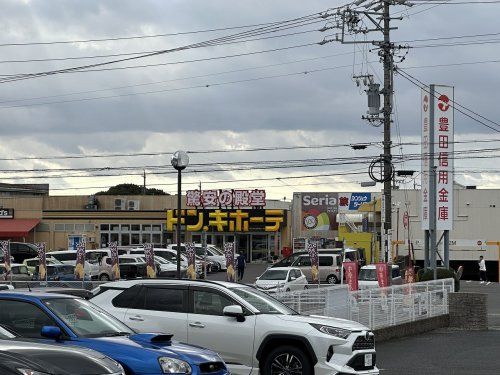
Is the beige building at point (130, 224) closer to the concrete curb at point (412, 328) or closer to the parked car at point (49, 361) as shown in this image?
the concrete curb at point (412, 328)

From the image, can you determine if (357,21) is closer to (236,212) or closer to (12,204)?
(236,212)

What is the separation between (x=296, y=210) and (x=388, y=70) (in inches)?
1649

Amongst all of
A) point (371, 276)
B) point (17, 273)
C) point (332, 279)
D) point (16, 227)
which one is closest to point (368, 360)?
point (371, 276)

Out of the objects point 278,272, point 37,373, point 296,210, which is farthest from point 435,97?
point 296,210

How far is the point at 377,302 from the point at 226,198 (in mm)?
48617

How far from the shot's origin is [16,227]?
243 ft

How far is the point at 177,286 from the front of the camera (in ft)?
45.1

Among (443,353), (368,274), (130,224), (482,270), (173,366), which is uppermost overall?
(130,224)

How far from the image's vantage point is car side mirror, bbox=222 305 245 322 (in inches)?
500

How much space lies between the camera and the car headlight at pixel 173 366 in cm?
958

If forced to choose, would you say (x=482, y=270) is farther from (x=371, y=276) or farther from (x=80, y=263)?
(x=80, y=263)

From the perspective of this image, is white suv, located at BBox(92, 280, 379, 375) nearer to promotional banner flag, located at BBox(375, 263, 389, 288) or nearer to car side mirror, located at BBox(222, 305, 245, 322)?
car side mirror, located at BBox(222, 305, 245, 322)

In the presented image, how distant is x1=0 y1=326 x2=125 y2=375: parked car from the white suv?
17.1ft

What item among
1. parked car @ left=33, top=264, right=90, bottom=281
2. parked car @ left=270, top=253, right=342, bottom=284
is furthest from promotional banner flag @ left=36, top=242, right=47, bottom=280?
parked car @ left=270, top=253, right=342, bottom=284
